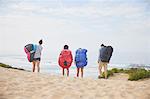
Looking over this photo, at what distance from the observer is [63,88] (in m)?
13.1

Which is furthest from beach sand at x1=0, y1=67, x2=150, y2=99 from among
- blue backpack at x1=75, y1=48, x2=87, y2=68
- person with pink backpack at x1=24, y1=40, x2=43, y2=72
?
blue backpack at x1=75, y1=48, x2=87, y2=68

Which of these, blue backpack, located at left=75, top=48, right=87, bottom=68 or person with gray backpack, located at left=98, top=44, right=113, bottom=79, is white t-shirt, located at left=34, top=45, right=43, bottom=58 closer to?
blue backpack, located at left=75, top=48, right=87, bottom=68

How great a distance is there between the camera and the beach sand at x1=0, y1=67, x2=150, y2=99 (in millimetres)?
12154

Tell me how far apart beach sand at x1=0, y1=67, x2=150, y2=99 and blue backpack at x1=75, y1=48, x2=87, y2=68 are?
280 cm

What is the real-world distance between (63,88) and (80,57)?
17.0 ft

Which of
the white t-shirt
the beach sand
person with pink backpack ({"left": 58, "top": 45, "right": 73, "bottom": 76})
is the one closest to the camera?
the beach sand

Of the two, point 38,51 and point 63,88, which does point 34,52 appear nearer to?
point 38,51

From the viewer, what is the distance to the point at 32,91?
41.2ft

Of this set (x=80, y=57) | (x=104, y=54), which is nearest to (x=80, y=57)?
(x=80, y=57)

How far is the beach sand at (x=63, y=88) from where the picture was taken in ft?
39.9

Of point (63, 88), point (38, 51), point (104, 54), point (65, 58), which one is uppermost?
point (38, 51)

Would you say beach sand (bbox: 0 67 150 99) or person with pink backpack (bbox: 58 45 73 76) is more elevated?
person with pink backpack (bbox: 58 45 73 76)

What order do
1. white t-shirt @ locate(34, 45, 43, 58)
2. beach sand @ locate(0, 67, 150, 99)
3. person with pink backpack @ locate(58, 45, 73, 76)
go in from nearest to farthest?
beach sand @ locate(0, 67, 150, 99) < white t-shirt @ locate(34, 45, 43, 58) < person with pink backpack @ locate(58, 45, 73, 76)

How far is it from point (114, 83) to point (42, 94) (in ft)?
12.1
